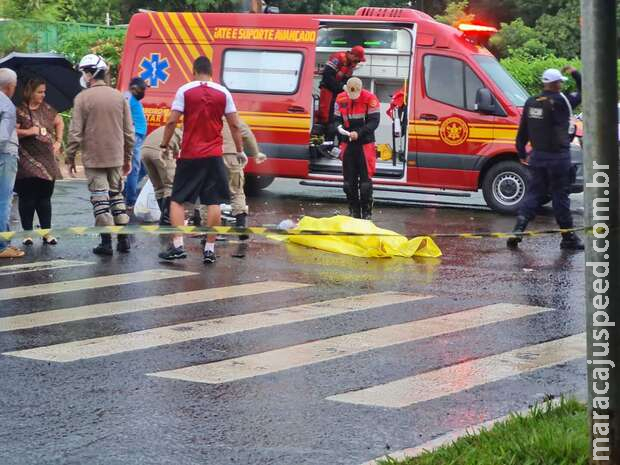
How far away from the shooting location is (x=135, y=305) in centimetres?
958

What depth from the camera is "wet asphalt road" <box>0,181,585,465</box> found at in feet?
19.6

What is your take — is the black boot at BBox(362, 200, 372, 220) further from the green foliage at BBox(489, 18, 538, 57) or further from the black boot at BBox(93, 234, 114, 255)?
the green foliage at BBox(489, 18, 538, 57)

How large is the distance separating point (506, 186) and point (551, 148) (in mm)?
3464

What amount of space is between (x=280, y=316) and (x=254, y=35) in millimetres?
9008

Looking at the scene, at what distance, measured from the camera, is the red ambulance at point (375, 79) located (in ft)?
54.6

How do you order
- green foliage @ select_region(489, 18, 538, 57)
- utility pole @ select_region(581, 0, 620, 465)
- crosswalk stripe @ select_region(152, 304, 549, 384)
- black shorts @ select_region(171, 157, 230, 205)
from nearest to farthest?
utility pole @ select_region(581, 0, 620, 465) → crosswalk stripe @ select_region(152, 304, 549, 384) → black shorts @ select_region(171, 157, 230, 205) → green foliage @ select_region(489, 18, 538, 57)

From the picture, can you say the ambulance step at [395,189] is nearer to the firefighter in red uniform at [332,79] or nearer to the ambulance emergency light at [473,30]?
the firefighter in red uniform at [332,79]

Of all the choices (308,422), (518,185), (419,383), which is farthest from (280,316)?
(518,185)

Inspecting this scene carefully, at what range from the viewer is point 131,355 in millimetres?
7855

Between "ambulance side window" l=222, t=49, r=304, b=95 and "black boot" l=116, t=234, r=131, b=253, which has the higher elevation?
"ambulance side window" l=222, t=49, r=304, b=95

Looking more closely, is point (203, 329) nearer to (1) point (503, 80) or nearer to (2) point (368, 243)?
(2) point (368, 243)

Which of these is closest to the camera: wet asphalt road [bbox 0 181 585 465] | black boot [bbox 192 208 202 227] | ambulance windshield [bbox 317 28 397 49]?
wet asphalt road [bbox 0 181 585 465]

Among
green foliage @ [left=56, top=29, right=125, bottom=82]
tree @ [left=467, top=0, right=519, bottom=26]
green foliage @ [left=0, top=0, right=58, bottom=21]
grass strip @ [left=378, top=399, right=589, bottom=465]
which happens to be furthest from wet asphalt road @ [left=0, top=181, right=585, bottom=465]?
tree @ [left=467, top=0, right=519, bottom=26]

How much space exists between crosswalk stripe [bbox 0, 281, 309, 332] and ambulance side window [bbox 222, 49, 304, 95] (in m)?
7.11
